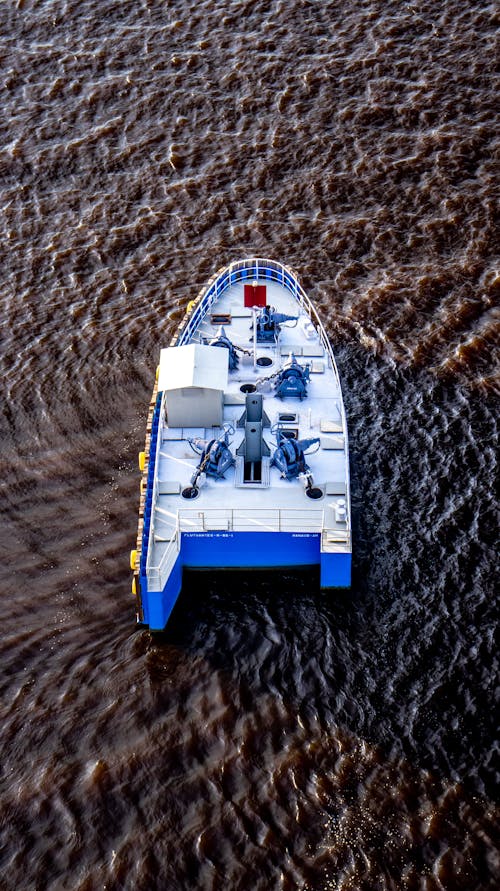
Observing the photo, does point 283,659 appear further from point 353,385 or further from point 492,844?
point 353,385

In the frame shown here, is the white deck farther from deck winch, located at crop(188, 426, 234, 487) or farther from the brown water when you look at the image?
the brown water

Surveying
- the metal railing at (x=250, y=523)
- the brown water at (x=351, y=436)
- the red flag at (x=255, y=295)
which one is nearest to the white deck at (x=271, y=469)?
the metal railing at (x=250, y=523)

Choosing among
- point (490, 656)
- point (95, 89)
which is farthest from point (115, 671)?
point (95, 89)

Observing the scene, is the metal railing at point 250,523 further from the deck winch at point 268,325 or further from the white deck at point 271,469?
the deck winch at point 268,325

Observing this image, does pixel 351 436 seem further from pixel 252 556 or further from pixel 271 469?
pixel 252 556

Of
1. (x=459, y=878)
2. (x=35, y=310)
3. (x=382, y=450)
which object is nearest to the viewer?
(x=459, y=878)
